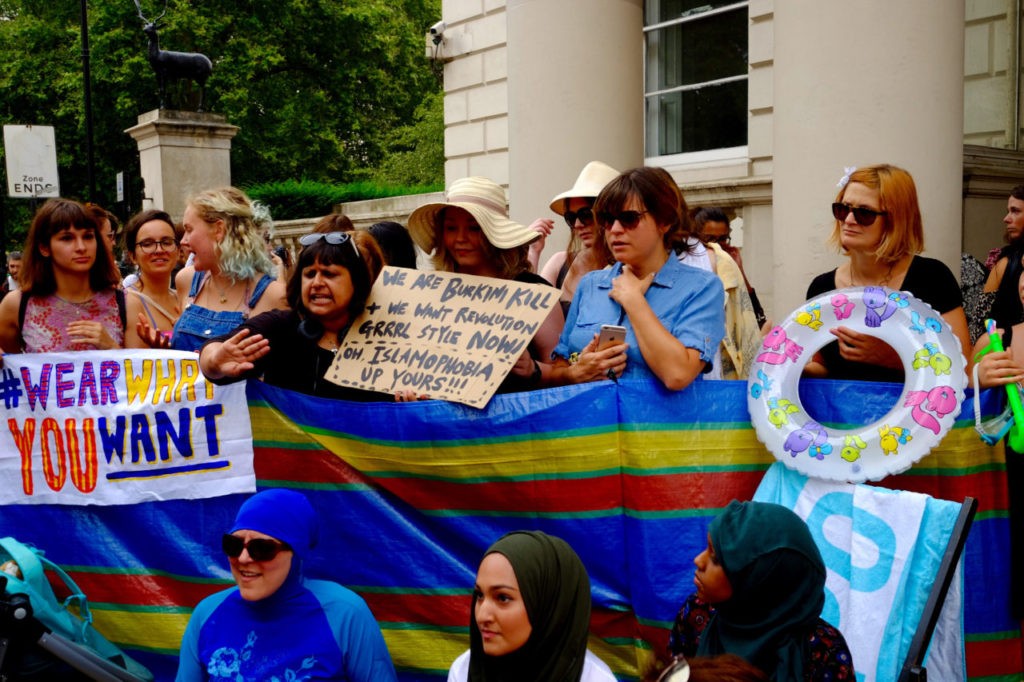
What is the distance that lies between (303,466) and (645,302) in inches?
59.8

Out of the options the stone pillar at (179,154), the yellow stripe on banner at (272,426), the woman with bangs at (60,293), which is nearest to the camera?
the yellow stripe on banner at (272,426)

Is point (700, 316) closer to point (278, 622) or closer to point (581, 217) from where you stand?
point (278, 622)

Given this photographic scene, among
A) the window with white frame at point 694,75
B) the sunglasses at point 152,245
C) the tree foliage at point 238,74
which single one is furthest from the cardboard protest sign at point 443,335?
the tree foliage at point 238,74

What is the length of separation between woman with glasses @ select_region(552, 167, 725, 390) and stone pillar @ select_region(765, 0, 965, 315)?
254 centimetres

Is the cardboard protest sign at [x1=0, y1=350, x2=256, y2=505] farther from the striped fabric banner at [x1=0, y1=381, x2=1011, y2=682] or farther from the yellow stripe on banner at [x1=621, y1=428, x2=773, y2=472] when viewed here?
the yellow stripe on banner at [x1=621, y1=428, x2=773, y2=472]

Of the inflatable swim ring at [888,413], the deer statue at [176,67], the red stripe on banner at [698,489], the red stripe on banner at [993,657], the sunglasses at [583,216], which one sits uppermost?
the deer statue at [176,67]

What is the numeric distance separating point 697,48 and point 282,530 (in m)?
9.77

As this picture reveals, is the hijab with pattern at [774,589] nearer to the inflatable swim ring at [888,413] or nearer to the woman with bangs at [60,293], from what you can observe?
the inflatable swim ring at [888,413]

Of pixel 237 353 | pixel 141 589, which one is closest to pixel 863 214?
pixel 237 353

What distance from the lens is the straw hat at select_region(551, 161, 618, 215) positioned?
543 centimetres

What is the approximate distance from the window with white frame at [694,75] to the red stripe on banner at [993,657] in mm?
8414

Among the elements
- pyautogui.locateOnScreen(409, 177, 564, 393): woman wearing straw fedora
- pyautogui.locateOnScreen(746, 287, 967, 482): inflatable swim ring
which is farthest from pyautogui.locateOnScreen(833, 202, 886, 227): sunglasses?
pyautogui.locateOnScreen(409, 177, 564, 393): woman wearing straw fedora

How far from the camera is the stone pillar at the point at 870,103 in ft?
19.1

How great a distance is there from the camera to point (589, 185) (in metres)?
5.49
